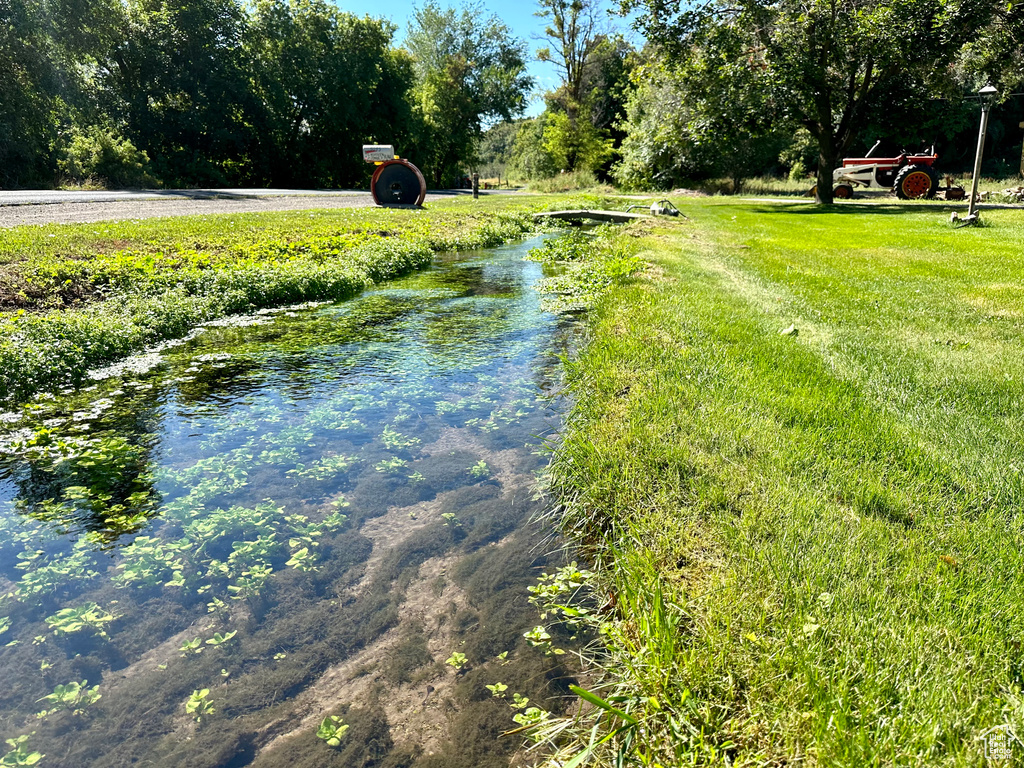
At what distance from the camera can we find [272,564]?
298cm

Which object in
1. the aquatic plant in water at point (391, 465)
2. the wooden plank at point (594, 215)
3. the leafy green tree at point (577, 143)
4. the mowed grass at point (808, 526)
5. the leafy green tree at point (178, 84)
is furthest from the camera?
the leafy green tree at point (577, 143)

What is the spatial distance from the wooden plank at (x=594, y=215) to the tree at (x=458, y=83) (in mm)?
26013

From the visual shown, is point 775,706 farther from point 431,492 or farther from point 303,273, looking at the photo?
point 303,273

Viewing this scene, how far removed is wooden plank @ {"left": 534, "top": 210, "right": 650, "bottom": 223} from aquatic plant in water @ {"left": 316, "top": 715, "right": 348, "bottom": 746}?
16.8 metres

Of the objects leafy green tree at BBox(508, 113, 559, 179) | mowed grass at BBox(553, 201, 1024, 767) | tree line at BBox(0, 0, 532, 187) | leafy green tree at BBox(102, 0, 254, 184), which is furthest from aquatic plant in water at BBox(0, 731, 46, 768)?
leafy green tree at BBox(508, 113, 559, 179)

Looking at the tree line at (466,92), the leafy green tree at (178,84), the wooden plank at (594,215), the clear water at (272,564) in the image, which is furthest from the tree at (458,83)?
the clear water at (272,564)

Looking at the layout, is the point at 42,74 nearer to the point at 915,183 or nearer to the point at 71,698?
the point at 71,698

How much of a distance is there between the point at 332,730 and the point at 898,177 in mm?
24628

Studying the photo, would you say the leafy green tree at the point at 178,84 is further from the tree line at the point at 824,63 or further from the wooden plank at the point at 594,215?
the tree line at the point at 824,63

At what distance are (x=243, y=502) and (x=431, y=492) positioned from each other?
107cm

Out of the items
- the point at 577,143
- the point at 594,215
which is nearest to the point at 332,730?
the point at 594,215

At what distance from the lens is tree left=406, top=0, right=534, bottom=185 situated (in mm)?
44844

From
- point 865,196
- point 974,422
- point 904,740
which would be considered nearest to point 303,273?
point 974,422

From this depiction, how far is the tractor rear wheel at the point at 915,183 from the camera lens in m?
20.4
